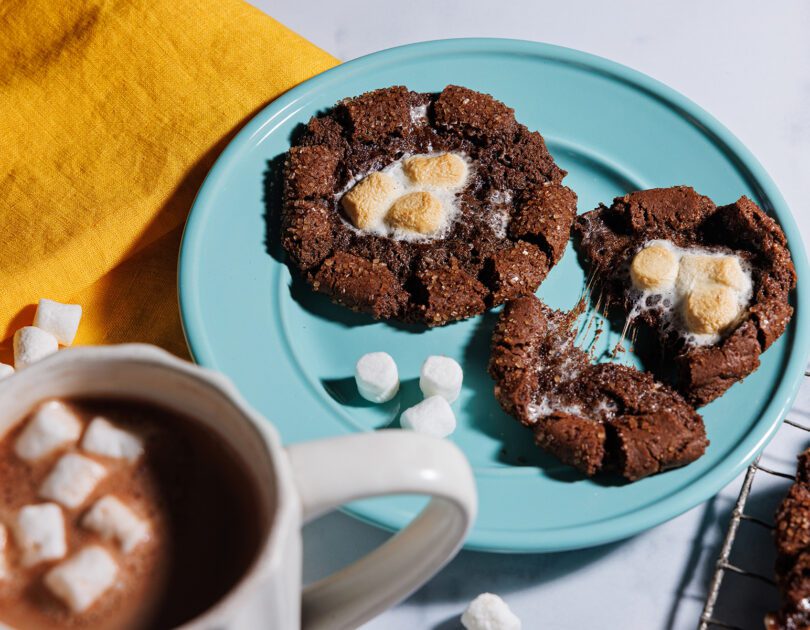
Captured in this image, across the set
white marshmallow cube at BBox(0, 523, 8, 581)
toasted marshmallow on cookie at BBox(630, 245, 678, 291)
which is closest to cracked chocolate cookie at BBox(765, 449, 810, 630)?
toasted marshmallow on cookie at BBox(630, 245, 678, 291)

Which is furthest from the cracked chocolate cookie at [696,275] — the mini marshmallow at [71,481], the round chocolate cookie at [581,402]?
the mini marshmallow at [71,481]

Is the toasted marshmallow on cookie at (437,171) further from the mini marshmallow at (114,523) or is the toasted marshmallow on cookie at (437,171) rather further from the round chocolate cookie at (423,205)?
the mini marshmallow at (114,523)

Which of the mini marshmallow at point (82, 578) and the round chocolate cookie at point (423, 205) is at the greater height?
the round chocolate cookie at point (423, 205)

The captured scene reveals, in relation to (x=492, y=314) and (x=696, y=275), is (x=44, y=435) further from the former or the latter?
(x=696, y=275)

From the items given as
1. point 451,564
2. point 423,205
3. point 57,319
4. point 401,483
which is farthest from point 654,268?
point 57,319

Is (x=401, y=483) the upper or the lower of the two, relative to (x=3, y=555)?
upper
